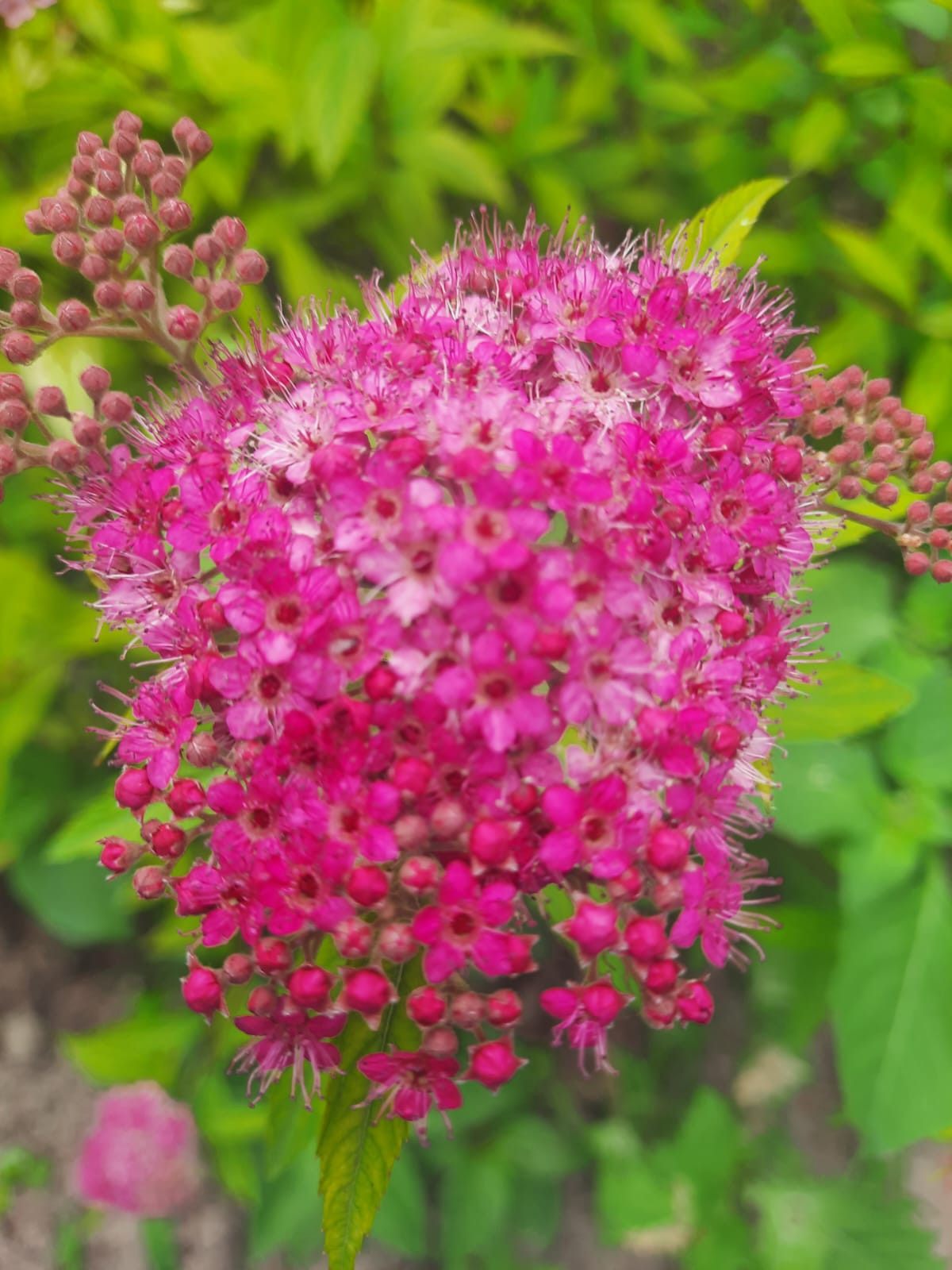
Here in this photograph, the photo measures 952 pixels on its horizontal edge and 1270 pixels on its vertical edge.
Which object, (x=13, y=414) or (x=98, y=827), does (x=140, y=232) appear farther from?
(x=98, y=827)

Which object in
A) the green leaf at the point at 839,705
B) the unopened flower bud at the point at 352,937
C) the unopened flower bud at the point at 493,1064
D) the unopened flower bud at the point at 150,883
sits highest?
the unopened flower bud at the point at 150,883

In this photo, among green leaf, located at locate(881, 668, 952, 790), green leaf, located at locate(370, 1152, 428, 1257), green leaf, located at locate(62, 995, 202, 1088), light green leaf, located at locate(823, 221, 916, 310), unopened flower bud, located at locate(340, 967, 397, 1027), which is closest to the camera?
unopened flower bud, located at locate(340, 967, 397, 1027)

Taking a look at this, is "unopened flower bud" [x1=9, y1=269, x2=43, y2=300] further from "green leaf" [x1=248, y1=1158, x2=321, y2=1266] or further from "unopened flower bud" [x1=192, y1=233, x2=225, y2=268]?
"green leaf" [x1=248, y1=1158, x2=321, y2=1266]

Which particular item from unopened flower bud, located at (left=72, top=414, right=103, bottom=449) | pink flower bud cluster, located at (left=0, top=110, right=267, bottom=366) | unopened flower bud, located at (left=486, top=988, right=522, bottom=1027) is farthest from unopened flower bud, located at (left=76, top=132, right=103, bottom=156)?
unopened flower bud, located at (left=486, top=988, right=522, bottom=1027)

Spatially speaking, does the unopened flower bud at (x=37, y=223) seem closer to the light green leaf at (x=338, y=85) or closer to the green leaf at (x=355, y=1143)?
the light green leaf at (x=338, y=85)

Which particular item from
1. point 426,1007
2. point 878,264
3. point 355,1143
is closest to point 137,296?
point 426,1007

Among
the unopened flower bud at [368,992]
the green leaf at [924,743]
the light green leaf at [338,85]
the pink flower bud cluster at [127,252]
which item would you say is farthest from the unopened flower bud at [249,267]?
the green leaf at [924,743]
